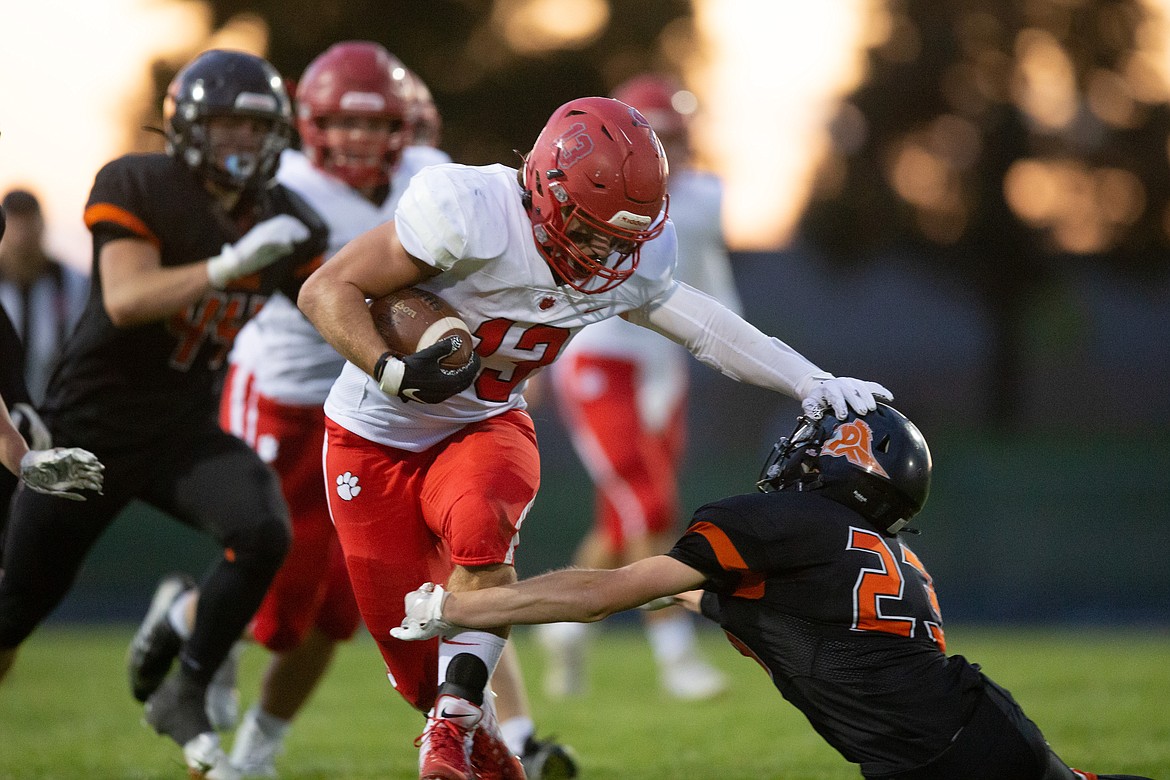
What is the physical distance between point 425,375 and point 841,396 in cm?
103

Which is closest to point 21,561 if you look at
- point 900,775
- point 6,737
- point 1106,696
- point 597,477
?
point 6,737

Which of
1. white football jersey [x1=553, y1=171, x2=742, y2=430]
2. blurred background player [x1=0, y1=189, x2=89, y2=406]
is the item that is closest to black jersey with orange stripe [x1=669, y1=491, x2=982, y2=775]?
white football jersey [x1=553, y1=171, x2=742, y2=430]

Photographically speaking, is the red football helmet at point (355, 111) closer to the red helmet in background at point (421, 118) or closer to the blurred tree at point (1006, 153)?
the red helmet in background at point (421, 118)

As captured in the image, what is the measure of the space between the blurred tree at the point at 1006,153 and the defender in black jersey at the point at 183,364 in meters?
22.8

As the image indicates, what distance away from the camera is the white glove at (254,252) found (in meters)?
4.20

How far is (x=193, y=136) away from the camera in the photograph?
4.52 meters

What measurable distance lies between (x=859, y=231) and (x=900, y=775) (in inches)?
958

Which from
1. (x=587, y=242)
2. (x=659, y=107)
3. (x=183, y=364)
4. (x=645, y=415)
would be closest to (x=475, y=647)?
(x=587, y=242)

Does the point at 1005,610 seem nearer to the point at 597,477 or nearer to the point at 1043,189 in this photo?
the point at 597,477

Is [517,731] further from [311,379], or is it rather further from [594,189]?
[594,189]

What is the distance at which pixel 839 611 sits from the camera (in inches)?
129

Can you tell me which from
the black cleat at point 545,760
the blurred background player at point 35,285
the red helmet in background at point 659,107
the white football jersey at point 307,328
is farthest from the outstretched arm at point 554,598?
the red helmet in background at point 659,107

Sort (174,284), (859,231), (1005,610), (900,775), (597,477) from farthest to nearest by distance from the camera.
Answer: (859,231), (1005,610), (597,477), (174,284), (900,775)

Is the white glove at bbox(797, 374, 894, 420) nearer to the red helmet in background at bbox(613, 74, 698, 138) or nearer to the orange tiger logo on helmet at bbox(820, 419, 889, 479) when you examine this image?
the orange tiger logo on helmet at bbox(820, 419, 889, 479)
